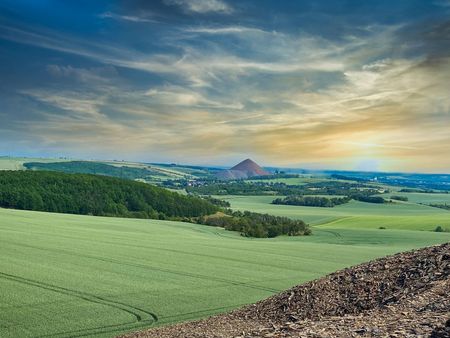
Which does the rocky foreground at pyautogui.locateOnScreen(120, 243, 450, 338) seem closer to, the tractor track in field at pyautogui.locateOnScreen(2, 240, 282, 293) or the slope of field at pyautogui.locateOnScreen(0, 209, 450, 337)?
the slope of field at pyautogui.locateOnScreen(0, 209, 450, 337)

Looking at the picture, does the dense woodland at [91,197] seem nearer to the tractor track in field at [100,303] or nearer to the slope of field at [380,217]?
the slope of field at [380,217]

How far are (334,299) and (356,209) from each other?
132 meters

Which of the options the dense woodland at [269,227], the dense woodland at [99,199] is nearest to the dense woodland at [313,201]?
the dense woodland at [99,199]

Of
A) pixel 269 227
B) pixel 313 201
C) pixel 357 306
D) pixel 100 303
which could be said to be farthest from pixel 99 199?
pixel 357 306

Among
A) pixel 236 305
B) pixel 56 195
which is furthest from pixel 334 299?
pixel 56 195

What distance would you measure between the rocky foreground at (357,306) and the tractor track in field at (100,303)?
301 cm

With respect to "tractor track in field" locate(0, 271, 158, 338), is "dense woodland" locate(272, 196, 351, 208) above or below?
below

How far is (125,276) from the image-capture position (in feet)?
112

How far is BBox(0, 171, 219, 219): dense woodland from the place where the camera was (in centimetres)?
11631

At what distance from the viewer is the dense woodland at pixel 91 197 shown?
116312 millimetres

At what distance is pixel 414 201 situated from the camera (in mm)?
170625

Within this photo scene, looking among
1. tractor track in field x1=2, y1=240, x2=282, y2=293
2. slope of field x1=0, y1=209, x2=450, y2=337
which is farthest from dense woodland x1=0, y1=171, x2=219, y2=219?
tractor track in field x1=2, y1=240, x2=282, y2=293

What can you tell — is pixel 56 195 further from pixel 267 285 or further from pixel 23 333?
pixel 23 333

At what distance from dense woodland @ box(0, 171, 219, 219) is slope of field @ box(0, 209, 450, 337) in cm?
5213
